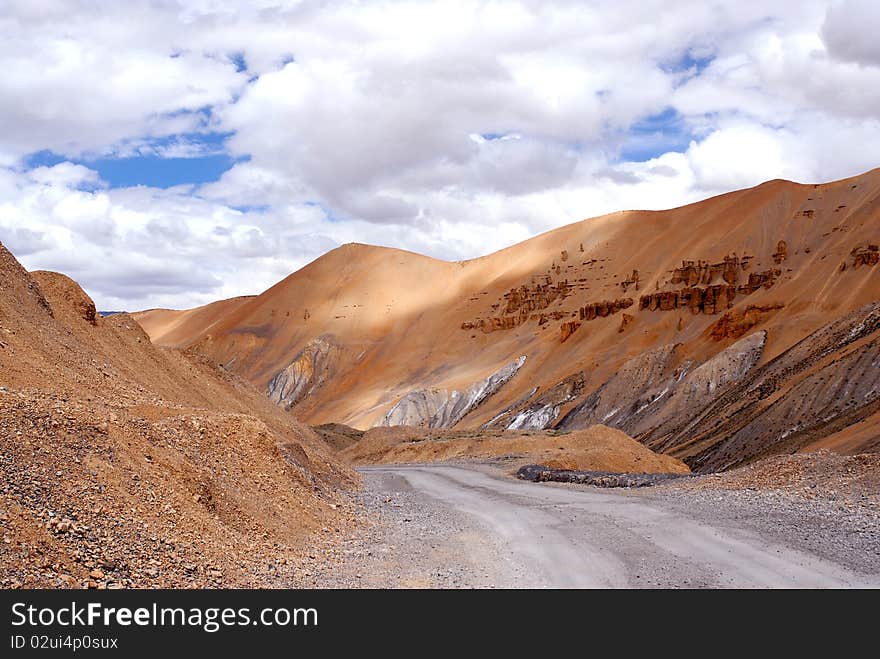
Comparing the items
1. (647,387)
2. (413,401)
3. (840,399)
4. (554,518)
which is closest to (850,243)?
(647,387)

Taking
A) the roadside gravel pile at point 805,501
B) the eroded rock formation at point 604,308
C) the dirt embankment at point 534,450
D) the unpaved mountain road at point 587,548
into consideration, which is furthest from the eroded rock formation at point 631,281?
the unpaved mountain road at point 587,548

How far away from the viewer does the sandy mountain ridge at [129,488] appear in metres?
9.38

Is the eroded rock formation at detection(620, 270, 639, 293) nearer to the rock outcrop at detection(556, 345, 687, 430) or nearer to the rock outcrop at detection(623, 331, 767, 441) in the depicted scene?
the rock outcrop at detection(556, 345, 687, 430)

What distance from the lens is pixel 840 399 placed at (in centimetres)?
4394

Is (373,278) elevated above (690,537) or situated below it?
above

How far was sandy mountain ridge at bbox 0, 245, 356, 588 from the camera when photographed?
369 inches

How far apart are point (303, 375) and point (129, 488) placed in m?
106

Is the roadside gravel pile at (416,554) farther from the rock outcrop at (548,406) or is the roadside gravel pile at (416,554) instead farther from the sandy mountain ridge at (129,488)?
the rock outcrop at (548,406)

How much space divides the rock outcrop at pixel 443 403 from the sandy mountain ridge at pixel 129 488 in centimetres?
6394

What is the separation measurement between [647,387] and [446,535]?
55594 millimetres

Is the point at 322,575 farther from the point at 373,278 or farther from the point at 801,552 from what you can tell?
the point at 373,278

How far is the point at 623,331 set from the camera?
272 ft

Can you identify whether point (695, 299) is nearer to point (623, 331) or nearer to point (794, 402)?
point (623, 331)

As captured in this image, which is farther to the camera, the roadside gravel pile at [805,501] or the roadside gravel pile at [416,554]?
the roadside gravel pile at [805,501]
